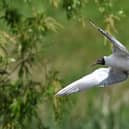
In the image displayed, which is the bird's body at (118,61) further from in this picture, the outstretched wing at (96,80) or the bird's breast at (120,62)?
the outstretched wing at (96,80)

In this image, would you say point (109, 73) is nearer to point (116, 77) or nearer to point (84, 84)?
point (116, 77)

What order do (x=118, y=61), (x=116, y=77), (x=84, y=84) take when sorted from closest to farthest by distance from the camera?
(x=118, y=61)
(x=84, y=84)
(x=116, y=77)

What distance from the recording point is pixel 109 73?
→ 19.3 feet

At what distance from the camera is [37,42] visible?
6.51m

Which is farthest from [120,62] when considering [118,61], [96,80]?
[96,80]

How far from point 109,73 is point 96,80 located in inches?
6.3

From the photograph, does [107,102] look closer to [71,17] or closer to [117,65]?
[71,17]

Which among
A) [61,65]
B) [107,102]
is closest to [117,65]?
[107,102]

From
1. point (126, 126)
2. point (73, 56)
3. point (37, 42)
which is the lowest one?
point (126, 126)

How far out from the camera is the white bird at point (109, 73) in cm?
551

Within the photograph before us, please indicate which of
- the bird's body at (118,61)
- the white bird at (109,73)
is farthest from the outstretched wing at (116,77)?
the bird's body at (118,61)

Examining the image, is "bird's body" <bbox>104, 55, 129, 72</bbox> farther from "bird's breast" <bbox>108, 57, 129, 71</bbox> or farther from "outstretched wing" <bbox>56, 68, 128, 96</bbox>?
"outstretched wing" <bbox>56, 68, 128, 96</bbox>

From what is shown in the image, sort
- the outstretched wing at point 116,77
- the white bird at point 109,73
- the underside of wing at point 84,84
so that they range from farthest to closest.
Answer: the outstretched wing at point 116,77
the underside of wing at point 84,84
the white bird at point 109,73

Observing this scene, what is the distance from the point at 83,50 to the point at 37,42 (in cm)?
457
